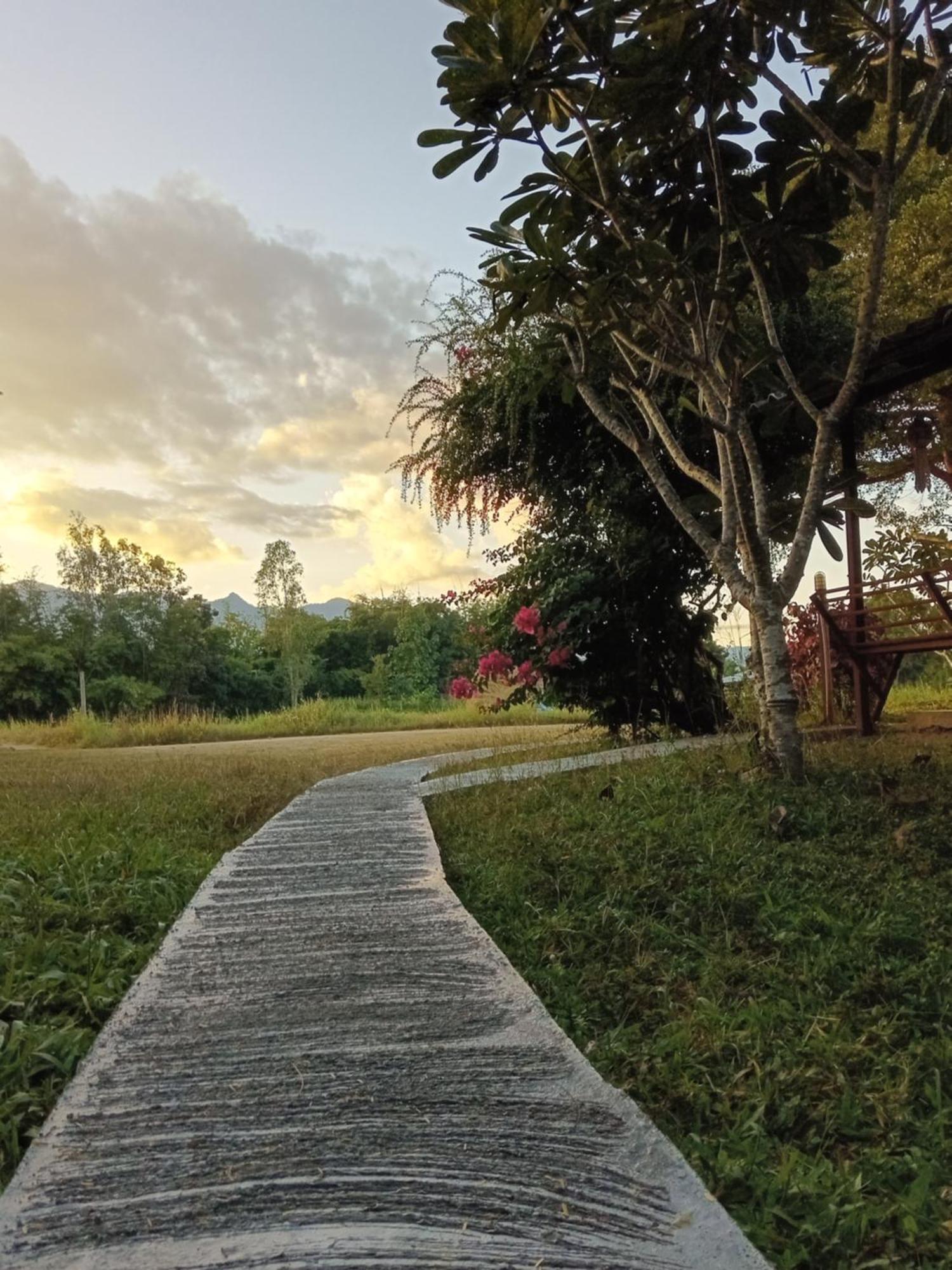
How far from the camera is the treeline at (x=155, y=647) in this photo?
26688 mm

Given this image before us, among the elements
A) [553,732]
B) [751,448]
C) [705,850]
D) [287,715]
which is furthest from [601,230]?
[287,715]

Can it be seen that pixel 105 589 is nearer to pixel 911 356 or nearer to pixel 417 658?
pixel 417 658

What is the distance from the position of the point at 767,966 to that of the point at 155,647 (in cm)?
2839

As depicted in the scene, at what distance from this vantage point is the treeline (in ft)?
87.6

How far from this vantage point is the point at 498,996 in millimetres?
2225

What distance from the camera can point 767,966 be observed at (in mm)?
2521

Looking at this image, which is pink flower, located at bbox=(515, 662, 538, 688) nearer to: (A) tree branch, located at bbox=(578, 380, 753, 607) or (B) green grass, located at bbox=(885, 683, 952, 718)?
(A) tree branch, located at bbox=(578, 380, 753, 607)

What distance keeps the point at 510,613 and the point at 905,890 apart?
4.80 metres

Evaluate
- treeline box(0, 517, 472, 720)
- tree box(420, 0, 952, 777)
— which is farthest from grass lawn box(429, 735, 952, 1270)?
treeline box(0, 517, 472, 720)

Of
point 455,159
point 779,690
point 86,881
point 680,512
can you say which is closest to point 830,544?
point 680,512

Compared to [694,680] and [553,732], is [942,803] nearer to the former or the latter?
[694,680]

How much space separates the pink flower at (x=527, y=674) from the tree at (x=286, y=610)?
2040 centimetres

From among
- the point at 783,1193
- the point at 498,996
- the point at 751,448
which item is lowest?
the point at 783,1193

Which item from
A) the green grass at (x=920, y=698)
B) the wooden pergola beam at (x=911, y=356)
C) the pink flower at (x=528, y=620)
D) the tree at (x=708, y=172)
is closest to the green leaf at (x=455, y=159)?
the tree at (x=708, y=172)
